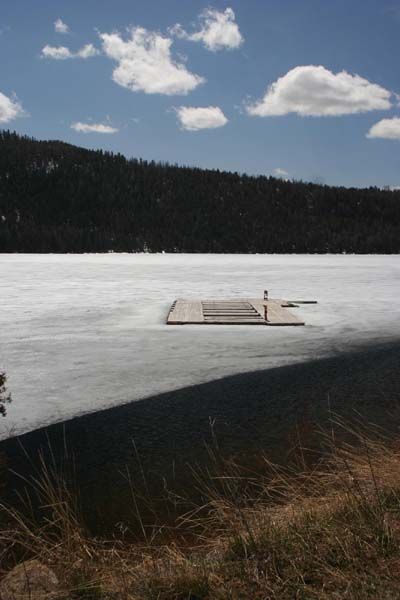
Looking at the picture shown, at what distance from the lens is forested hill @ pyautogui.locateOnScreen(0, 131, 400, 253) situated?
455 feet

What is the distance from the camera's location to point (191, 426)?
281 inches

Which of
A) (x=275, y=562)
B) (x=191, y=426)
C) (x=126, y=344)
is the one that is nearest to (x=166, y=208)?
(x=126, y=344)

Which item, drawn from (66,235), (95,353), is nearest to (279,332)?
(95,353)

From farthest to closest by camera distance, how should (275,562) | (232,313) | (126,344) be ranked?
(232,313) < (126,344) < (275,562)

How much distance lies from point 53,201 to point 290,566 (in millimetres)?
182135

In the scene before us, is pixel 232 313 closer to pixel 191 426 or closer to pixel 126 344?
pixel 126 344

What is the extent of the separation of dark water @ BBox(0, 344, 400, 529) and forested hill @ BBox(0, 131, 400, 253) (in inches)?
4639

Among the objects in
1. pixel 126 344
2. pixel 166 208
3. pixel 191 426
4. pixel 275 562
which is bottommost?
pixel 191 426

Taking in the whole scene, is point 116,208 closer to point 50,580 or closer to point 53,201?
point 53,201

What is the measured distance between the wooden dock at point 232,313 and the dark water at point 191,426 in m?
4.66

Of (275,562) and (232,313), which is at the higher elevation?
(275,562)

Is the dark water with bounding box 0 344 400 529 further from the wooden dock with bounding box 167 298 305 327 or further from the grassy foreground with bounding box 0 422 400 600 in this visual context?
the wooden dock with bounding box 167 298 305 327

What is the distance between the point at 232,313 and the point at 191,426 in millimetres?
9283

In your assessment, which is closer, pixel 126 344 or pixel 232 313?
pixel 126 344
